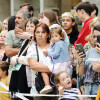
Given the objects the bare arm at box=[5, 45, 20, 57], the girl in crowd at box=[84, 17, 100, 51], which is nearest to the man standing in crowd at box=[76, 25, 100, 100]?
the girl in crowd at box=[84, 17, 100, 51]

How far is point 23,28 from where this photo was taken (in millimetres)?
7844

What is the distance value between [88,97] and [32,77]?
119 centimetres

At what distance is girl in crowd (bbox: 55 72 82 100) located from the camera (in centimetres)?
635

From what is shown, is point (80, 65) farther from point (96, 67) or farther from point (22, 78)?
point (22, 78)

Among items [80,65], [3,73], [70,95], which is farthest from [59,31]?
[3,73]

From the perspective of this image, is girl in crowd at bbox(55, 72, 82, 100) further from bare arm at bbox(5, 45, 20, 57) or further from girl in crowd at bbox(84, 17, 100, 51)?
bare arm at bbox(5, 45, 20, 57)

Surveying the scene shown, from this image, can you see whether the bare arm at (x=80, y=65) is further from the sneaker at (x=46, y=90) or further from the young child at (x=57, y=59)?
the sneaker at (x=46, y=90)

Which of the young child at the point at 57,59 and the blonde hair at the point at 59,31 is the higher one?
the blonde hair at the point at 59,31

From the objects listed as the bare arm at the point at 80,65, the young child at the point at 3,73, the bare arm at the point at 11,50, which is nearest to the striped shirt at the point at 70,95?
the bare arm at the point at 80,65

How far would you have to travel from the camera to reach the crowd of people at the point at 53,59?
6480mm

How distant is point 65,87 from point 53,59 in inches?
22.7

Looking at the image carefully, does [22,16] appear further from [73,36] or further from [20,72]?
[20,72]

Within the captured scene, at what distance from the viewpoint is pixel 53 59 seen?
6.82 meters

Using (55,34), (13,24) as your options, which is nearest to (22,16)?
(13,24)
